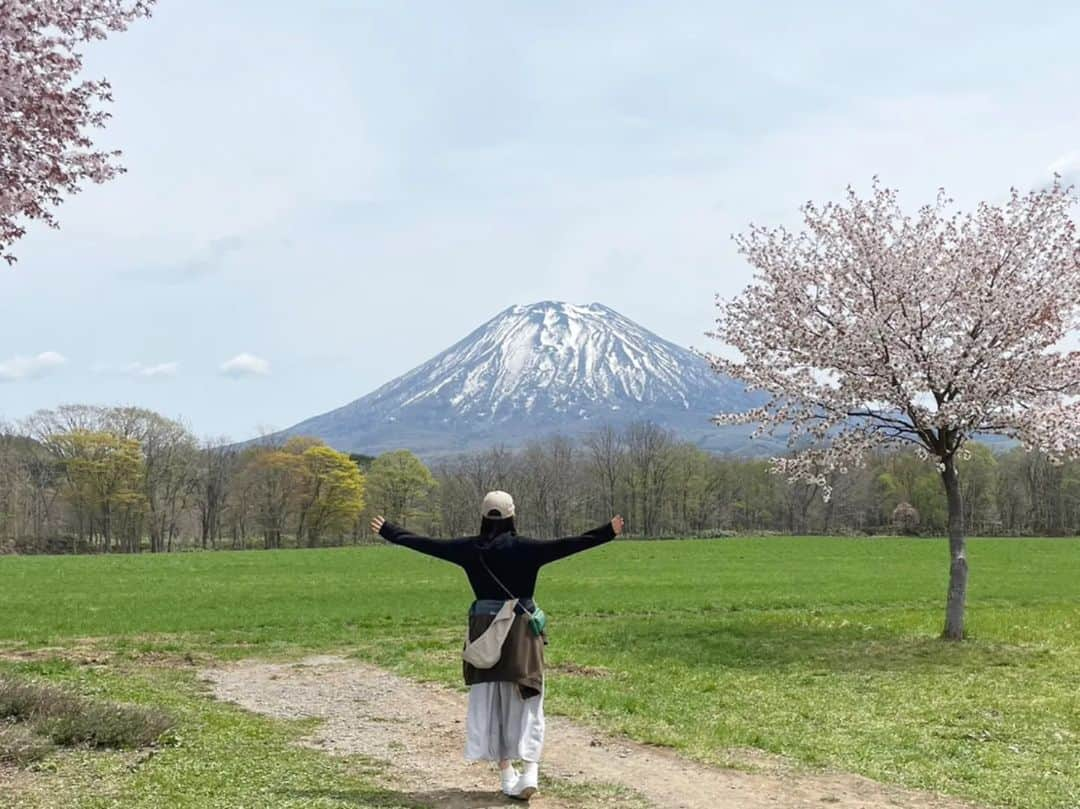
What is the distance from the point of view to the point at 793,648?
1816 cm

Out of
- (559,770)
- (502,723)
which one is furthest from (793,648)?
(502,723)

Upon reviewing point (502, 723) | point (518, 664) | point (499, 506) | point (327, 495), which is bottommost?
point (502, 723)

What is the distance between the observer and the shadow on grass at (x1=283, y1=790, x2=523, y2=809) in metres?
7.24

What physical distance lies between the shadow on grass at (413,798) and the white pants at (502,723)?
0.30 m

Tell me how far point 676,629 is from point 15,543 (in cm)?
7304

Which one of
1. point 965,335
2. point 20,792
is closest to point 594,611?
point 965,335

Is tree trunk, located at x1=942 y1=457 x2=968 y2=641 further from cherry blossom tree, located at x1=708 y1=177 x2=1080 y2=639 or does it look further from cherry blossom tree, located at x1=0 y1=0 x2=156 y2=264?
cherry blossom tree, located at x1=0 y1=0 x2=156 y2=264

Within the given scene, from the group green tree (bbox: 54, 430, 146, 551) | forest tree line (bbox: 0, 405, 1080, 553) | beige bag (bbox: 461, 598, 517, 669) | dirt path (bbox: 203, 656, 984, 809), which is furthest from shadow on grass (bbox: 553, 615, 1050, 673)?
green tree (bbox: 54, 430, 146, 551)

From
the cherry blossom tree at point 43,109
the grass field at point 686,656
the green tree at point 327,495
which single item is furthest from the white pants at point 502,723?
the green tree at point 327,495

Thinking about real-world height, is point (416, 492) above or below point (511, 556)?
above

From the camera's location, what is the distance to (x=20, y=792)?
7.31 meters

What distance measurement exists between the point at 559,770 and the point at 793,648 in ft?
34.8

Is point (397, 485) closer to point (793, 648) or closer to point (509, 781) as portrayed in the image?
point (793, 648)

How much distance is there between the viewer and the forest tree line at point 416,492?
274ft
